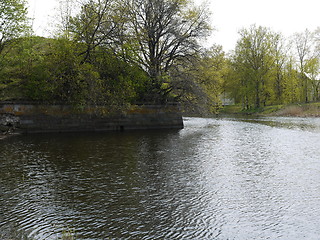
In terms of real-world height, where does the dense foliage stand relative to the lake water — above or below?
above

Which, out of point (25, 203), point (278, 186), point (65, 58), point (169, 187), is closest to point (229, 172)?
point (278, 186)

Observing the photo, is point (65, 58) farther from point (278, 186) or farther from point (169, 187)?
point (278, 186)

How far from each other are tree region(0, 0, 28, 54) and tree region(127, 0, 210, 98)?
9373 mm

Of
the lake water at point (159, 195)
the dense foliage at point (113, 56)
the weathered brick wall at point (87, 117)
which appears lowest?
the lake water at point (159, 195)

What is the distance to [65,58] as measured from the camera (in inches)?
887

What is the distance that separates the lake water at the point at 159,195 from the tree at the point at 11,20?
1277 centimetres

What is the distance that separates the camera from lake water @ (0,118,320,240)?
5.70 m

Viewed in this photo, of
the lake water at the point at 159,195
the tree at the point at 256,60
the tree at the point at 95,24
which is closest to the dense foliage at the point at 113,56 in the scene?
the tree at the point at 95,24

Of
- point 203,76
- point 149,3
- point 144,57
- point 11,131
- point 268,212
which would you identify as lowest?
point 268,212

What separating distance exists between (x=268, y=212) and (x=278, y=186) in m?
2.35

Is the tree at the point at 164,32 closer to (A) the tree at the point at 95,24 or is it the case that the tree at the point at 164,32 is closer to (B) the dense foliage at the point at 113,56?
(B) the dense foliage at the point at 113,56

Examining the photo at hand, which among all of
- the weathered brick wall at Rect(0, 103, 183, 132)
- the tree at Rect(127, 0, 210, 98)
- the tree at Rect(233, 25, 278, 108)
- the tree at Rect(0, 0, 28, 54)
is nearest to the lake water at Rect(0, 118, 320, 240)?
the weathered brick wall at Rect(0, 103, 183, 132)

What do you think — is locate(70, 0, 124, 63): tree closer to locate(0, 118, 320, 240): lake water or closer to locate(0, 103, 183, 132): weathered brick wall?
locate(0, 103, 183, 132): weathered brick wall

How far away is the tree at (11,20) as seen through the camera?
72.7 ft
